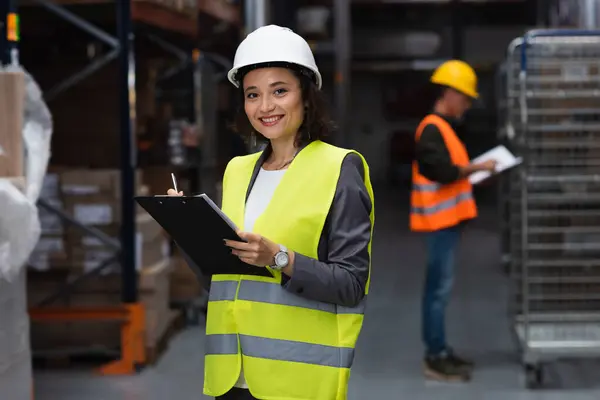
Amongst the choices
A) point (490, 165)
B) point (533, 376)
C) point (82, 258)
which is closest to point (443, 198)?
point (490, 165)

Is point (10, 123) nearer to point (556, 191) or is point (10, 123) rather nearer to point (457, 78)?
point (457, 78)

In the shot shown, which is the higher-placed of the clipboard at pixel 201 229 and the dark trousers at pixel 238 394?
the clipboard at pixel 201 229

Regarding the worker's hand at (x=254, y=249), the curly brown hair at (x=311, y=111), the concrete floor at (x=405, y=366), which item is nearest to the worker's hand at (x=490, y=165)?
the concrete floor at (x=405, y=366)

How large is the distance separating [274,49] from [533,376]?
3.36 m

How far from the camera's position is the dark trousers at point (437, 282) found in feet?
16.3

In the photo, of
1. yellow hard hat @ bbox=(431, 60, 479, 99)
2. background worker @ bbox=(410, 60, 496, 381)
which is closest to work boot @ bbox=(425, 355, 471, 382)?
background worker @ bbox=(410, 60, 496, 381)

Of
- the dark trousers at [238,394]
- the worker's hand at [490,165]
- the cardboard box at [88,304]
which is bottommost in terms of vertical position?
the cardboard box at [88,304]

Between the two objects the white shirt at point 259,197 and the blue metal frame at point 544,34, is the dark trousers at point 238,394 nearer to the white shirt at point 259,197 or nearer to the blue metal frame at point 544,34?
the white shirt at point 259,197

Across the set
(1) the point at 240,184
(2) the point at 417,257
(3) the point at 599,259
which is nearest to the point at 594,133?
(3) the point at 599,259

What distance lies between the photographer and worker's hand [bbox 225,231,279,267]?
1.93 meters

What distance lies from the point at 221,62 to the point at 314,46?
3548 mm

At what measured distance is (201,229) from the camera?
6.66 ft

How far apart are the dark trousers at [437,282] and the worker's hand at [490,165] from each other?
0.38 meters

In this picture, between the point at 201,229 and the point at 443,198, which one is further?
the point at 443,198
